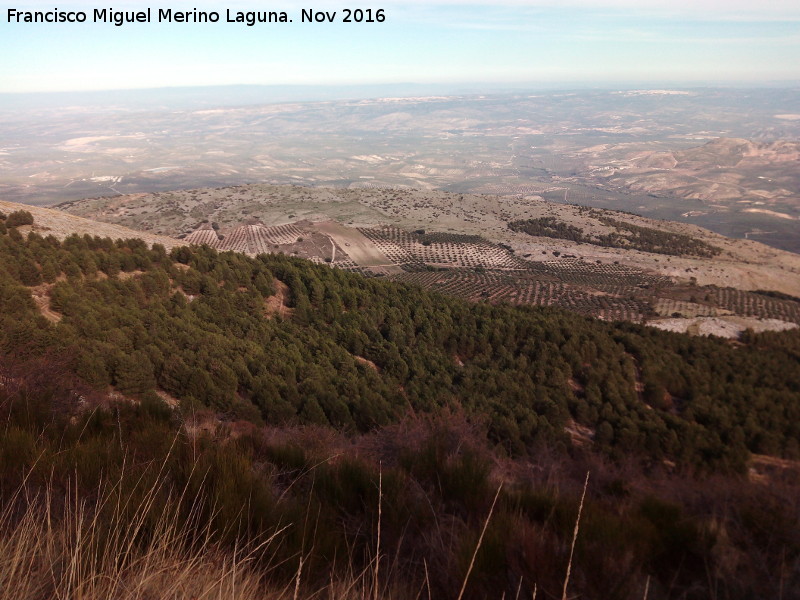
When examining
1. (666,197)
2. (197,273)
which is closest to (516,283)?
(197,273)

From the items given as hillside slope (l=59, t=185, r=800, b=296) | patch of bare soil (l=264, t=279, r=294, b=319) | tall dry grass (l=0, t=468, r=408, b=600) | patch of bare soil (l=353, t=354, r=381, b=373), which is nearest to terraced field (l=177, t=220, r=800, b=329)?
hillside slope (l=59, t=185, r=800, b=296)

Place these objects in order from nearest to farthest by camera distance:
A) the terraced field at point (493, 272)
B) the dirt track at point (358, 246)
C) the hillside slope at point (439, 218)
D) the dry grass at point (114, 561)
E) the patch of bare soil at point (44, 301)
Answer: the dry grass at point (114, 561), the patch of bare soil at point (44, 301), the terraced field at point (493, 272), the hillside slope at point (439, 218), the dirt track at point (358, 246)

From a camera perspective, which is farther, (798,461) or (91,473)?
(798,461)

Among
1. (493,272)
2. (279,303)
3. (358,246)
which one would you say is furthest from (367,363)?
(358,246)

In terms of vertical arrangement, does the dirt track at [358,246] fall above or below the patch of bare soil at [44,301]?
below

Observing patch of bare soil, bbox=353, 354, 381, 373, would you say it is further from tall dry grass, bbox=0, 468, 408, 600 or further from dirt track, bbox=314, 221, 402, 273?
dirt track, bbox=314, 221, 402, 273

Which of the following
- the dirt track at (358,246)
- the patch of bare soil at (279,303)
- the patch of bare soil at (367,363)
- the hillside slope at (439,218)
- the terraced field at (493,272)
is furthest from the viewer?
the dirt track at (358,246)

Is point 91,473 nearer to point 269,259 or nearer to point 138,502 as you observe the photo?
point 138,502

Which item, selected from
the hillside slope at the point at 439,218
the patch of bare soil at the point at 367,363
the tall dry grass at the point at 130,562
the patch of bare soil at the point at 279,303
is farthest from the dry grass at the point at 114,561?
the hillside slope at the point at 439,218

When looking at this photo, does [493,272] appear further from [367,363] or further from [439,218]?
[367,363]

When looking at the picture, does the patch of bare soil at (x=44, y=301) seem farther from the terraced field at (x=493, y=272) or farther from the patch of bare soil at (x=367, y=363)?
the terraced field at (x=493, y=272)

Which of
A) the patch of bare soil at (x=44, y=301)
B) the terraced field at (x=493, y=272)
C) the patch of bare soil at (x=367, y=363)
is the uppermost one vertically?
the patch of bare soil at (x=44, y=301)
